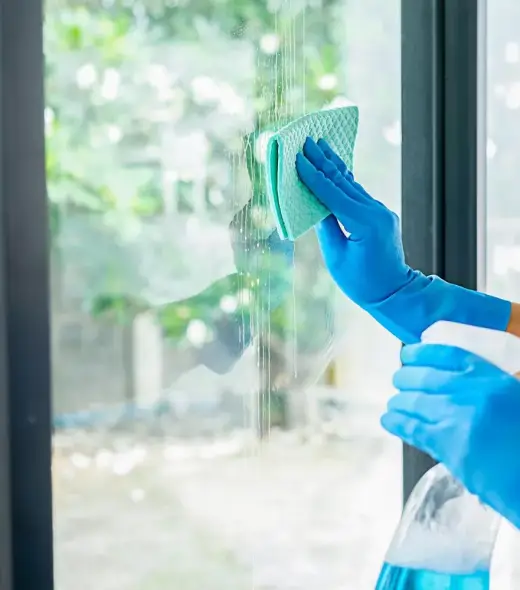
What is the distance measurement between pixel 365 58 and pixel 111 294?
0.51 meters

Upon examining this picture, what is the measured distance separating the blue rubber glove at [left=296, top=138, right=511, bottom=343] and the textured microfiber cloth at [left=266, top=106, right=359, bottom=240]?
0.05ft

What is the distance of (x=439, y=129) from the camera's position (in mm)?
A: 1284

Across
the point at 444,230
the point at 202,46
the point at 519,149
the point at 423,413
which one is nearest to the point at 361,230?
the point at 423,413

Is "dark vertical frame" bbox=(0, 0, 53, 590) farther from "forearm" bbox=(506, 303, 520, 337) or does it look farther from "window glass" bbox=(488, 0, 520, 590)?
"window glass" bbox=(488, 0, 520, 590)

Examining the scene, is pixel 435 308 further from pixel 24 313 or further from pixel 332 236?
pixel 24 313

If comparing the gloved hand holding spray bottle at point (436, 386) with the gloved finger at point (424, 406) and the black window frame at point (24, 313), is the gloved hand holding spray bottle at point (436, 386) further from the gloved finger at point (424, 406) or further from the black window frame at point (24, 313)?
the black window frame at point (24, 313)

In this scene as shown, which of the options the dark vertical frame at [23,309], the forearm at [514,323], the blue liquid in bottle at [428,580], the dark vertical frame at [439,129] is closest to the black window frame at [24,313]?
the dark vertical frame at [23,309]

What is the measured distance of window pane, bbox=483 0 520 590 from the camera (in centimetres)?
132

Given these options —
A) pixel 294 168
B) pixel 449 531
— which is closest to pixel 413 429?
pixel 449 531

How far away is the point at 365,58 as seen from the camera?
127 cm

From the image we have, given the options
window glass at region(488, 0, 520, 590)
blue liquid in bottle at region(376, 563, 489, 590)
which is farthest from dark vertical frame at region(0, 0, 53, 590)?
window glass at region(488, 0, 520, 590)

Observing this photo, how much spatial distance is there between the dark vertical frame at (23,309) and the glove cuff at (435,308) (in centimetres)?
33

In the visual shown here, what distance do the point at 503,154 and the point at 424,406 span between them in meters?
0.74

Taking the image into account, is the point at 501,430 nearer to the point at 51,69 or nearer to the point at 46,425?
the point at 46,425
